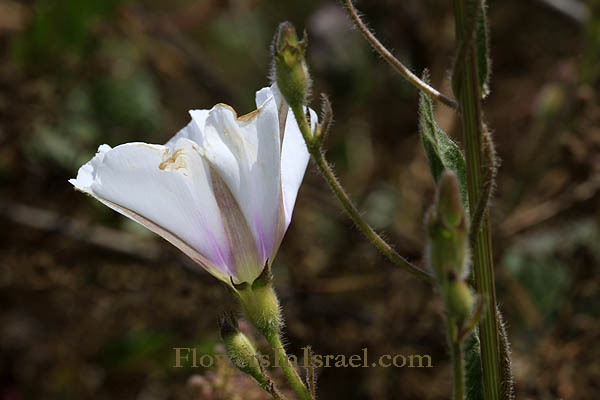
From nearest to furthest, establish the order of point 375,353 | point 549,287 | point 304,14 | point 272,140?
point 272,140
point 375,353
point 549,287
point 304,14

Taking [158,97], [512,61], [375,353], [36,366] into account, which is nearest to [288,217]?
[375,353]

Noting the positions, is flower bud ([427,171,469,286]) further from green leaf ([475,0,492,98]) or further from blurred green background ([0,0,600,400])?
blurred green background ([0,0,600,400])

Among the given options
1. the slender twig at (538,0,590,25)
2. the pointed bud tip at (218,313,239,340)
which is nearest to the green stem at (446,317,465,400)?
the pointed bud tip at (218,313,239,340)

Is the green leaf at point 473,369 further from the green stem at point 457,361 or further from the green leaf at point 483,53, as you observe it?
the green leaf at point 483,53

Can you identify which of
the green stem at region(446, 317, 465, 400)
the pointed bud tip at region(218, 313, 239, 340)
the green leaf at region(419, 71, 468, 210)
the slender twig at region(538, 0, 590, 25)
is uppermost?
the slender twig at region(538, 0, 590, 25)

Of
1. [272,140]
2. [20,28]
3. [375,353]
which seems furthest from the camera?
[20,28]

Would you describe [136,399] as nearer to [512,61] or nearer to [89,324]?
[89,324]

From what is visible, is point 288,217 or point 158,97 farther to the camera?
point 158,97
